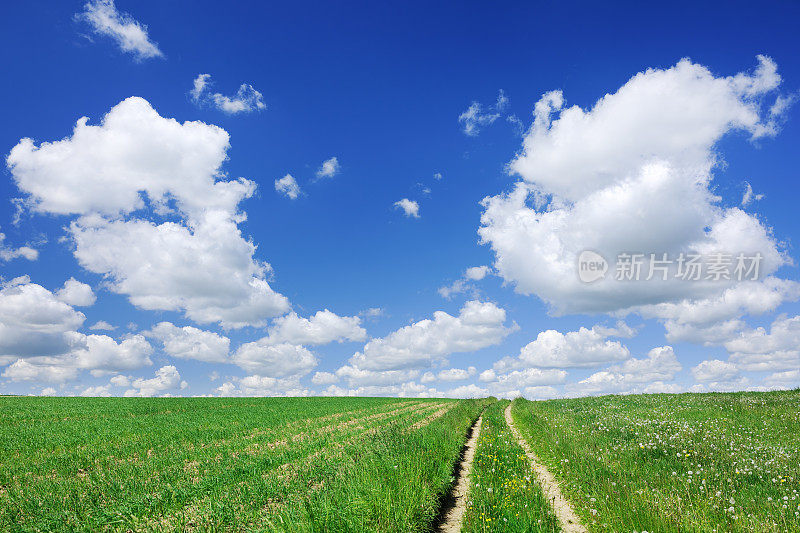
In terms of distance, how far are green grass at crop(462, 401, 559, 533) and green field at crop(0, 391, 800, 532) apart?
0.04 m

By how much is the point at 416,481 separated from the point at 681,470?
7020 millimetres

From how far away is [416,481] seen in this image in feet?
29.3

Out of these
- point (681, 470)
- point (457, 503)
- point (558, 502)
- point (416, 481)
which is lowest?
point (457, 503)

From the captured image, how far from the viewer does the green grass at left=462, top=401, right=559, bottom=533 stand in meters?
7.33

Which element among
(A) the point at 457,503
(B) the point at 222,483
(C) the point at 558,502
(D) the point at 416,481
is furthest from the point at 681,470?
(B) the point at 222,483

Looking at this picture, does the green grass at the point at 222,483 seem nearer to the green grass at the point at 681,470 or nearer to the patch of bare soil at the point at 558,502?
the patch of bare soil at the point at 558,502

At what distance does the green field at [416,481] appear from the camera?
729cm

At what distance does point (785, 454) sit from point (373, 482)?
11851 mm

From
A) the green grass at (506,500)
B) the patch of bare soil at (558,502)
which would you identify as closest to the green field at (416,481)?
the green grass at (506,500)

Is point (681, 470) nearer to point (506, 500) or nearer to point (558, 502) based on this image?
point (558, 502)

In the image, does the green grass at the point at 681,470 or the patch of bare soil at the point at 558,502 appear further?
the patch of bare soil at the point at 558,502

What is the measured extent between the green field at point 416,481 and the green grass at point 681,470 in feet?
0.15

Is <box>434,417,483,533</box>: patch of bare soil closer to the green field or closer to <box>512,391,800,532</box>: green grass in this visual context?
the green field

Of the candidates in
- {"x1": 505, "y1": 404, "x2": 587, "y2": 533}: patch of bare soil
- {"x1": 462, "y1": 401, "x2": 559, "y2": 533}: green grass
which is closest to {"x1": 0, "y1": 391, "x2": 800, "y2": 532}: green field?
{"x1": 462, "y1": 401, "x2": 559, "y2": 533}: green grass
